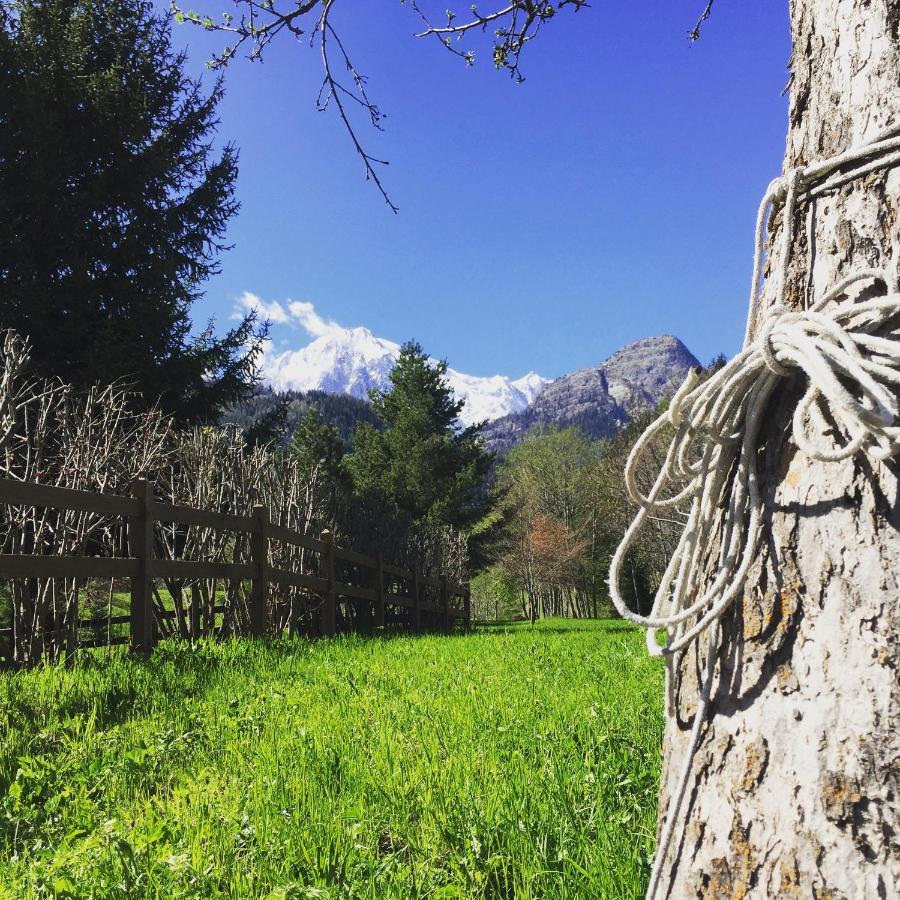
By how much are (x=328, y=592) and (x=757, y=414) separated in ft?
27.2

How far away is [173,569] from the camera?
5824 mm

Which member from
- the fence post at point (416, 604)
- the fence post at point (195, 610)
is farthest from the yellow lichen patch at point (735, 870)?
the fence post at point (416, 604)

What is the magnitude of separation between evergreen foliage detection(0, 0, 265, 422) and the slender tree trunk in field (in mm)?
10564

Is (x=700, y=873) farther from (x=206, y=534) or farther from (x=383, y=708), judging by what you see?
(x=206, y=534)

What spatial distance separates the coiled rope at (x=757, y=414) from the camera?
1.13m

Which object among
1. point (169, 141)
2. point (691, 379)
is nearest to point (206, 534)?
point (691, 379)

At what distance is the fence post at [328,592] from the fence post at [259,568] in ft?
4.71

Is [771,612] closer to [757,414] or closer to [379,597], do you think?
[757,414]

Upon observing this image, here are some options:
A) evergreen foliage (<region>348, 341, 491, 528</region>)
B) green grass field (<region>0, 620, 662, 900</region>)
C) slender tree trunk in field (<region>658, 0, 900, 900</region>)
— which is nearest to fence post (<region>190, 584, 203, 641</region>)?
green grass field (<region>0, 620, 662, 900</region>)

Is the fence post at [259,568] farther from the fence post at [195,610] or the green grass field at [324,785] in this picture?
the green grass field at [324,785]

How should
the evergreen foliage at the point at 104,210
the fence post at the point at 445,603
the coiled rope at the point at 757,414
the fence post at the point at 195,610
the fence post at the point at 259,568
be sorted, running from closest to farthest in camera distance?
the coiled rope at the point at 757,414
the fence post at the point at 259,568
the fence post at the point at 195,610
the evergreen foliage at the point at 104,210
the fence post at the point at 445,603

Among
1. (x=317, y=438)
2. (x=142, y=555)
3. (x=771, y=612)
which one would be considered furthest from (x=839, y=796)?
(x=317, y=438)

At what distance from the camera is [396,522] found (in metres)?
15.6

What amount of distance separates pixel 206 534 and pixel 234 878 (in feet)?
21.0
